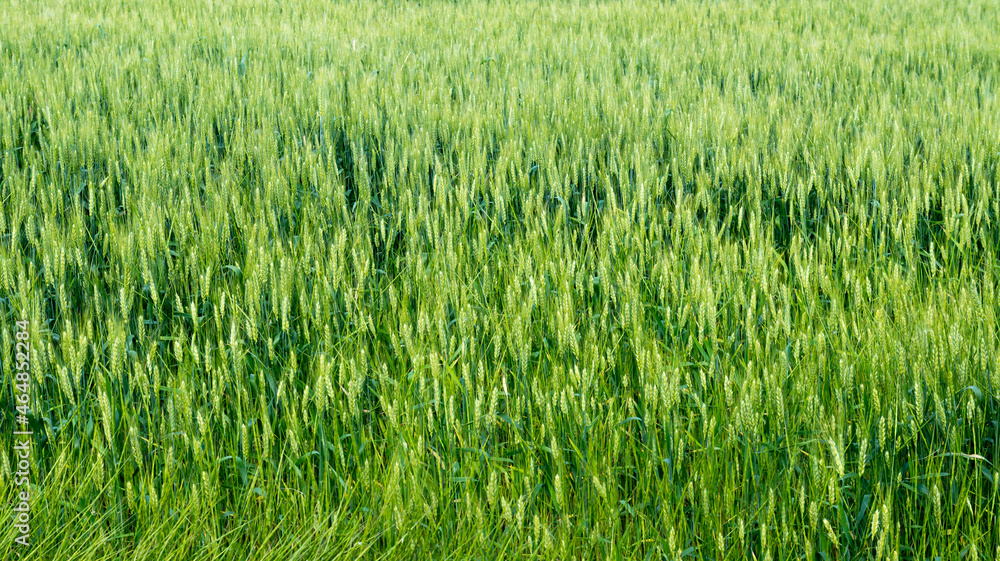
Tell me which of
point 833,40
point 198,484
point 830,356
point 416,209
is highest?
point 833,40

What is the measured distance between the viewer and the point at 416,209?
241cm

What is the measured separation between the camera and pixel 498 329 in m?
1.61

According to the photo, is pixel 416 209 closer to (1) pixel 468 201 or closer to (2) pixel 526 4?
(1) pixel 468 201

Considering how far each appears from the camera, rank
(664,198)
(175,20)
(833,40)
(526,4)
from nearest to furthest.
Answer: (664,198) → (833,40) → (175,20) → (526,4)

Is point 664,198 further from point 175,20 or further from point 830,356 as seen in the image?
point 175,20

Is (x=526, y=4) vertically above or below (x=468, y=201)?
above

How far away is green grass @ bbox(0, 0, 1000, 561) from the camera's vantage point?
1317mm

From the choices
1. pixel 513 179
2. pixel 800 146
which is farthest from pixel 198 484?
pixel 800 146

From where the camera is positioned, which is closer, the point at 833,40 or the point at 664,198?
the point at 664,198

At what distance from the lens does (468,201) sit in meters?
2.35

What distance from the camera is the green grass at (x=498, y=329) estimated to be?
1317 mm

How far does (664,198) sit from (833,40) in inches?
130

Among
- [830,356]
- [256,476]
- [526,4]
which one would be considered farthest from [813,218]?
[526,4]

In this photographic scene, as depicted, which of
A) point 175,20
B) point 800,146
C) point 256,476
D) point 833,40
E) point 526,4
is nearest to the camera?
point 256,476
